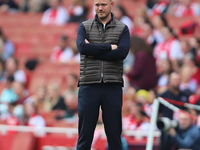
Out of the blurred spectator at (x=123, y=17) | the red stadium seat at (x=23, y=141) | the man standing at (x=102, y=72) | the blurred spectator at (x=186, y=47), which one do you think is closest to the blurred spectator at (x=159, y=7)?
the blurred spectator at (x=123, y=17)

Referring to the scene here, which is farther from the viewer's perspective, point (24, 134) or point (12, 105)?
point (12, 105)

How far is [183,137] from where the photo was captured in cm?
630

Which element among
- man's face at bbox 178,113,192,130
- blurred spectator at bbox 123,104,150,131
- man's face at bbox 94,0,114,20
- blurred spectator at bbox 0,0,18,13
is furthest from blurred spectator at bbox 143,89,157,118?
blurred spectator at bbox 0,0,18,13

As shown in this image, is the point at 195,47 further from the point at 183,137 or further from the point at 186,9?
the point at 183,137

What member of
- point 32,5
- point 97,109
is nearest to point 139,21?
point 32,5

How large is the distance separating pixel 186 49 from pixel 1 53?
5.20 metres

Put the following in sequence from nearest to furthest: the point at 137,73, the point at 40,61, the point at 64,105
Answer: the point at 137,73, the point at 64,105, the point at 40,61

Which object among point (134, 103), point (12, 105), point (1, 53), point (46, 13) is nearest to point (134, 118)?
point (134, 103)

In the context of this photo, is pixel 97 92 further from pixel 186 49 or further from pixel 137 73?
Result: pixel 186 49

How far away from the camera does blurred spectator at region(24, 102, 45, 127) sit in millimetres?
9172

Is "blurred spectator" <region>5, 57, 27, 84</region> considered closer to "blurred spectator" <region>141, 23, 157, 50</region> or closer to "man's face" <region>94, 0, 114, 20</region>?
"blurred spectator" <region>141, 23, 157, 50</region>

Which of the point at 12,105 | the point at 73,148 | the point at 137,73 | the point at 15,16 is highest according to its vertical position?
the point at 15,16

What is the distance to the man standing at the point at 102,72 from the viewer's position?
459 centimetres

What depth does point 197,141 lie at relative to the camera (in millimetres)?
6215
